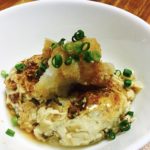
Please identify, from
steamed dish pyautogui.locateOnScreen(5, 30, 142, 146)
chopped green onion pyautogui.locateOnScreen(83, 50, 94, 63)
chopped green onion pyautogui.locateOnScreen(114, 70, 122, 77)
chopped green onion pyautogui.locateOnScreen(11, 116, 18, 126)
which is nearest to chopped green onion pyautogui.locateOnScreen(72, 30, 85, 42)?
steamed dish pyautogui.locateOnScreen(5, 30, 142, 146)

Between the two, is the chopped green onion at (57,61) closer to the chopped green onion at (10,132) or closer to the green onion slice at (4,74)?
the chopped green onion at (10,132)

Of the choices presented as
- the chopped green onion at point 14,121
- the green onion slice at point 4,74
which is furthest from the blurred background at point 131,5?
the chopped green onion at point 14,121

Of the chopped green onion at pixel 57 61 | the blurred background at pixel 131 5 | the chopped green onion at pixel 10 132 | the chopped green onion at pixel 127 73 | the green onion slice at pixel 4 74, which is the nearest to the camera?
the chopped green onion at pixel 57 61

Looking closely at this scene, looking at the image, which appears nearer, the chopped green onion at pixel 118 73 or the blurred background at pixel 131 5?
A: the chopped green onion at pixel 118 73

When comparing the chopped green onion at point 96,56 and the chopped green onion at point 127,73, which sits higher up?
the chopped green onion at point 96,56

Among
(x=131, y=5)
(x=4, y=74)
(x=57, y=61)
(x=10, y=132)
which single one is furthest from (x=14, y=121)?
(x=131, y=5)

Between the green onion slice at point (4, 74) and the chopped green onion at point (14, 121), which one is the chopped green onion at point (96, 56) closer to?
the chopped green onion at point (14, 121)

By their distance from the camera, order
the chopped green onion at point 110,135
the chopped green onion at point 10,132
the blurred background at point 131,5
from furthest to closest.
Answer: the blurred background at point 131,5
the chopped green onion at point 10,132
the chopped green onion at point 110,135

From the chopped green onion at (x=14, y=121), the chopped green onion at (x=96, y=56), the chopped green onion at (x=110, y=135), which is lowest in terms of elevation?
the chopped green onion at (x=14, y=121)

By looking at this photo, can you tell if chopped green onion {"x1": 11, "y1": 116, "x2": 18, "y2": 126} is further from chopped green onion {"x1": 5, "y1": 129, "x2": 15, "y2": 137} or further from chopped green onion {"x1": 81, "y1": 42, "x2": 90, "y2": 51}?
chopped green onion {"x1": 81, "y1": 42, "x2": 90, "y2": 51}
